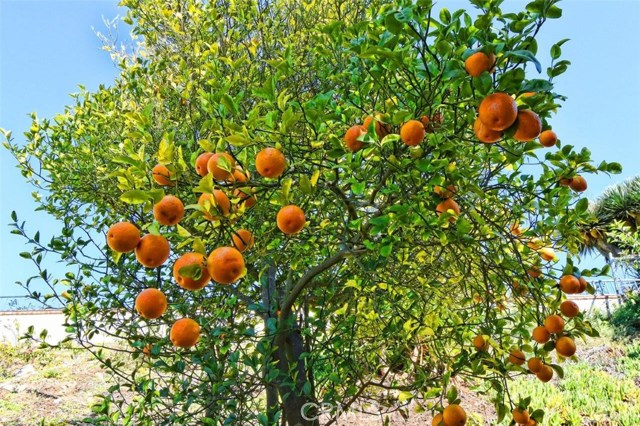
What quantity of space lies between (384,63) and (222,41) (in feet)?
6.87

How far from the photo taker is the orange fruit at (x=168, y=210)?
4.04ft

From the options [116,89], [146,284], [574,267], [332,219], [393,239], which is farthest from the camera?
[116,89]

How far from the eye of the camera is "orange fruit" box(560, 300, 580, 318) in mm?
1978

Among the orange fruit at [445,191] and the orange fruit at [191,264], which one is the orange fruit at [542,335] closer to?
the orange fruit at [445,191]

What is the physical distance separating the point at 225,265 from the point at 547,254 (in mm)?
1823

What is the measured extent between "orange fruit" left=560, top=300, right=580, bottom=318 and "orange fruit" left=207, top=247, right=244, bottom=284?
5.30ft

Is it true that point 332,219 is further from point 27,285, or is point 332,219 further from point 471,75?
point 27,285

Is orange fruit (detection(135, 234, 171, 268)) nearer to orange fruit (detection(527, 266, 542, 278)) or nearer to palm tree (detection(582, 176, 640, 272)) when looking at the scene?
orange fruit (detection(527, 266, 542, 278))

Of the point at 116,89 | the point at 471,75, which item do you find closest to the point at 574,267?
the point at 471,75

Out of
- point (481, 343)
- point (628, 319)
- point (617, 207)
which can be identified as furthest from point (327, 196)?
point (617, 207)

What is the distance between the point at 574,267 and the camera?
76.9 inches

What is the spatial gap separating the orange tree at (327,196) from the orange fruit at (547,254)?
0.02 meters

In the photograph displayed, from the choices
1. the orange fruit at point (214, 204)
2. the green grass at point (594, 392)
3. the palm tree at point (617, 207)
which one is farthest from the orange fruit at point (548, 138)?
the palm tree at point (617, 207)

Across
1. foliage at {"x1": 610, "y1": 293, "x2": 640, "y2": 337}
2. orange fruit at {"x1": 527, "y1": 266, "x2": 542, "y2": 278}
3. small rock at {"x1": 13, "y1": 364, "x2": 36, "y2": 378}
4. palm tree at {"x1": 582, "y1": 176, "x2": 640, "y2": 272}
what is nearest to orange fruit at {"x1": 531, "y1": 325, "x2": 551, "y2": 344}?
orange fruit at {"x1": 527, "y1": 266, "x2": 542, "y2": 278}
